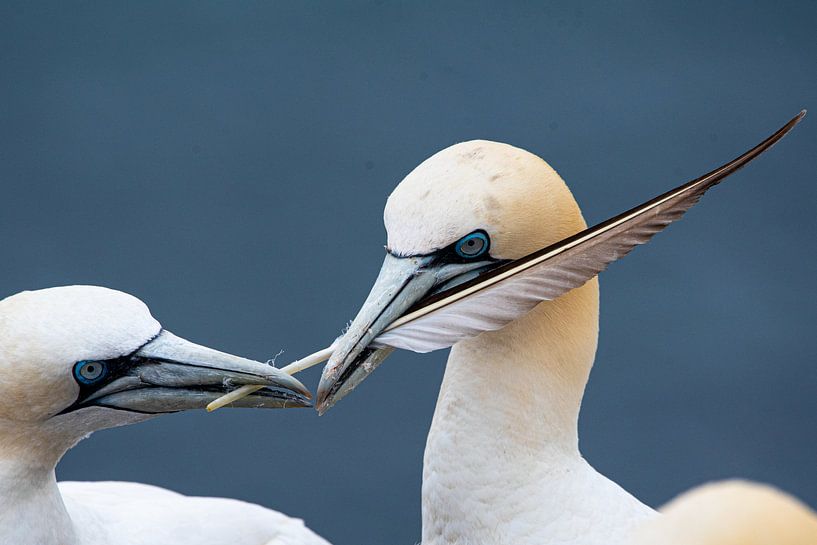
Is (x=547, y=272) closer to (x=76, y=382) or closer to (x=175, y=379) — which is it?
(x=175, y=379)

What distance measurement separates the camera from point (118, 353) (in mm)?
3443

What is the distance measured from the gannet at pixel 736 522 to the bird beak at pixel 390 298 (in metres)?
1.35

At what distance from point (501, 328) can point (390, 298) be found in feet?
1.08

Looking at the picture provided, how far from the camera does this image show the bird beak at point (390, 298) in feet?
11.3

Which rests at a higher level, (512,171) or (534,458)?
(512,171)

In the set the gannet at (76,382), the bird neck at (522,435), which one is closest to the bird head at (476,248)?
the bird neck at (522,435)

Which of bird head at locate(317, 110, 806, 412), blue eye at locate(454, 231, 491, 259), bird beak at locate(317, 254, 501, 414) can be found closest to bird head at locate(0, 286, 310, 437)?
bird beak at locate(317, 254, 501, 414)

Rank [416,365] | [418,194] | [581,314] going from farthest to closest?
[416,365], [581,314], [418,194]

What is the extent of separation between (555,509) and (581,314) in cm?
52

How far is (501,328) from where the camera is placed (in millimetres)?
3598

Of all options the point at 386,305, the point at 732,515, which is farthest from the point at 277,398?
the point at 732,515

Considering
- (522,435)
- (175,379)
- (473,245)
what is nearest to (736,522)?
(473,245)

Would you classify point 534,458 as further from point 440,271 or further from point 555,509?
point 440,271

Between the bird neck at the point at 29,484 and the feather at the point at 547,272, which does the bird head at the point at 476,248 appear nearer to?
the feather at the point at 547,272
